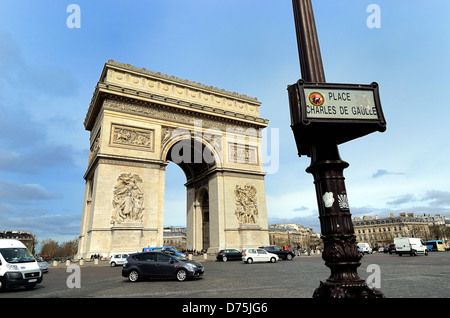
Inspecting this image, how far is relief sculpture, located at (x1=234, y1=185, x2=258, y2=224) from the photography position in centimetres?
2616

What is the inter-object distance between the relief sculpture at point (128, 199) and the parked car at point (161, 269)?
36.7 feet

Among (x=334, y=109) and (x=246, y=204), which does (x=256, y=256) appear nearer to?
(x=246, y=204)

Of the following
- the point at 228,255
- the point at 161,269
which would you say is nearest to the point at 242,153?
the point at 228,255

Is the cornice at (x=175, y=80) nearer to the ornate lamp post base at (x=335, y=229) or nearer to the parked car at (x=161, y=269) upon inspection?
the parked car at (x=161, y=269)

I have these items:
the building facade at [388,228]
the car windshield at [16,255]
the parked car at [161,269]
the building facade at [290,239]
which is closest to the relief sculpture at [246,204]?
the parked car at [161,269]

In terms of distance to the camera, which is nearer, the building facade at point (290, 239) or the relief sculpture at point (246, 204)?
the relief sculpture at point (246, 204)

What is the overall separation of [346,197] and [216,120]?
80.0 feet

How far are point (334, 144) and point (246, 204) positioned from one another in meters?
23.4

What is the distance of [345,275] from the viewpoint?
10.8 ft

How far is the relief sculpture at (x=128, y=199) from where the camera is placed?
21094 mm

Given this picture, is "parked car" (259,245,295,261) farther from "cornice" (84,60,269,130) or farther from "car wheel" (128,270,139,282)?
"car wheel" (128,270,139,282)
